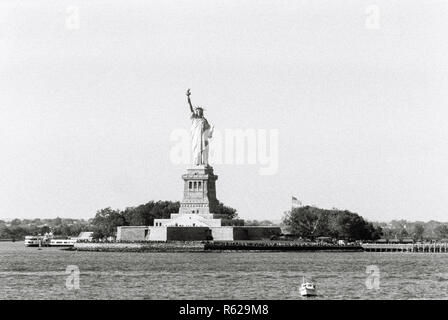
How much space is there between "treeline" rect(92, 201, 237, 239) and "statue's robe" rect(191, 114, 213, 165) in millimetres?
14501

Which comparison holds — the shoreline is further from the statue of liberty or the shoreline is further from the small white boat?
the small white boat

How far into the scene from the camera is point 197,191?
99625 millimetres

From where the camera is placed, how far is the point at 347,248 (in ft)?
343

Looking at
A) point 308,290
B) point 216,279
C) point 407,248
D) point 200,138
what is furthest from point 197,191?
point 308,290

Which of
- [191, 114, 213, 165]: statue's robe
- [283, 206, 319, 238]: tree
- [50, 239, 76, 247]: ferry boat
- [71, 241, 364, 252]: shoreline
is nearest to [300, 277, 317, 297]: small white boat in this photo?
[71, 241, 364, 252]: shoreline

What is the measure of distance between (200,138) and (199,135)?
300 mm

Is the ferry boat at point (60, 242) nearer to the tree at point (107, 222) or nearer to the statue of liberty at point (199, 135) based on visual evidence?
the tree at point (107, 222)

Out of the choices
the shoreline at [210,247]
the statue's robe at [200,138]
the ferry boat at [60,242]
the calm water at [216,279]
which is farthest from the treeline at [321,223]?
the calm water at [216,279]
